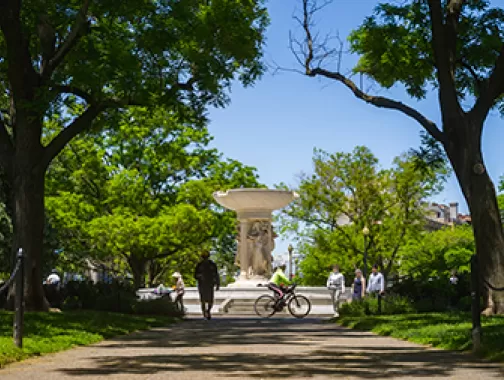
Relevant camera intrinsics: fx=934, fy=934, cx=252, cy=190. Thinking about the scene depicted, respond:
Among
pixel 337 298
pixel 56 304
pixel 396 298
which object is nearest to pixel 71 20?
pixel 56 304

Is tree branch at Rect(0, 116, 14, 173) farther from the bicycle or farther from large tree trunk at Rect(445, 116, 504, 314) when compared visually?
the bicycle

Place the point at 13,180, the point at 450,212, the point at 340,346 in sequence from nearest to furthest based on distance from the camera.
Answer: the point at 340,346 < the point at 13,180 < the point at 450,212

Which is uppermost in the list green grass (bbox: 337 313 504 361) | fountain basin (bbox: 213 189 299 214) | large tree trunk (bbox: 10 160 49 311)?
fountain basin (bbox: 213 189 299 214)

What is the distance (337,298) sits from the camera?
91.7 ft

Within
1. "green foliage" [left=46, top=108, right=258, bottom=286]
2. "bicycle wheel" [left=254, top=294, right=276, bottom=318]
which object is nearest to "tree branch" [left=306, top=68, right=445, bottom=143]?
"bicycle wheel" [left=254, top=294, right=276, bottom=318]

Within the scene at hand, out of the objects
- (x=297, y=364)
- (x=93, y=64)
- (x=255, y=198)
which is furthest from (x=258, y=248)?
(x=297, y=364)

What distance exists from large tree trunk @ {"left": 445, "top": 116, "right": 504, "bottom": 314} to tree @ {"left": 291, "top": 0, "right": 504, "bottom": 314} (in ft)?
0.06

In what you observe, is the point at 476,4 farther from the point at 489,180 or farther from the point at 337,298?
the point at 337,298

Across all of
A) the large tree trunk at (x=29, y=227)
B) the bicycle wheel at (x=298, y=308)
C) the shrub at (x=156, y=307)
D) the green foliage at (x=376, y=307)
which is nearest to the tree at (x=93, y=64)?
the large tree trunk at (x=29, y=227)

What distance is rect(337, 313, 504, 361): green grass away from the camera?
11.5m

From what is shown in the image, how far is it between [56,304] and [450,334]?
38.3ft

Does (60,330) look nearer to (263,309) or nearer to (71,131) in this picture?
(71,131)

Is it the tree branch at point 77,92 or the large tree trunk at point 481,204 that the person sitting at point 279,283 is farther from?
the large tree trunk at point 481,204

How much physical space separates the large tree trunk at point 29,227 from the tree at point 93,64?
2 centimetres
